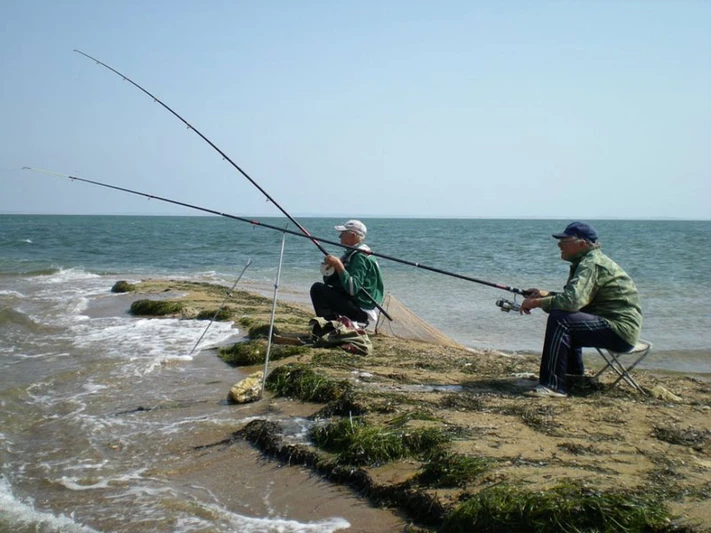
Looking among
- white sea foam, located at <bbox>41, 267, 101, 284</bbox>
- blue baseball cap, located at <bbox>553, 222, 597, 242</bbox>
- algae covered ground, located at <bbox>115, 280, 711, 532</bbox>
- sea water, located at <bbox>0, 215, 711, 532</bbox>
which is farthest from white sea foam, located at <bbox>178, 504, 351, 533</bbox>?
white sea foam, located at <bbox>41, 267, 101, 284</bbox>

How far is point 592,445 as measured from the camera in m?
4.14

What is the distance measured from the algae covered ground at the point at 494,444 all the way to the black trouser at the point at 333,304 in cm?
93

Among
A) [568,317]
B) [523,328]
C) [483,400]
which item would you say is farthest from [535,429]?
[523,328]

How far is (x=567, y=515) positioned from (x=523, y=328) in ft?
29.7

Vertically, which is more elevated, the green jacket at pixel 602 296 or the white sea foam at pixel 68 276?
the green jacket at pixel 602 296

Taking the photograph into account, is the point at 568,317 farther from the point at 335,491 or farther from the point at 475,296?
the point at 475,296

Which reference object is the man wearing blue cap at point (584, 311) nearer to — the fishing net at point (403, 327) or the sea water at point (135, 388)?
the sea water at point (135, 388)

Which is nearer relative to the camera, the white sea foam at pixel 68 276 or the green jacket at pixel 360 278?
the green jacket at pixel 360 278

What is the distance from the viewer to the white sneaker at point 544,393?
539 centimetres

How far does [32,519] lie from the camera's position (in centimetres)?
367

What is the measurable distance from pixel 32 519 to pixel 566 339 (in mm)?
4003

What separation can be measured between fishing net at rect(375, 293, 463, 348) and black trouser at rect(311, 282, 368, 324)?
1.03m

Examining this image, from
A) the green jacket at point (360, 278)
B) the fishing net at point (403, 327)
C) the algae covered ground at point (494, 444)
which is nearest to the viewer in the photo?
the algae covered ground at point (494, 444)

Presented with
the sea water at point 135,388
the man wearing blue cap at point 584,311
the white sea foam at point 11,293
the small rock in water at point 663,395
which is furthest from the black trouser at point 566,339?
the white sea foam at point 11,293
